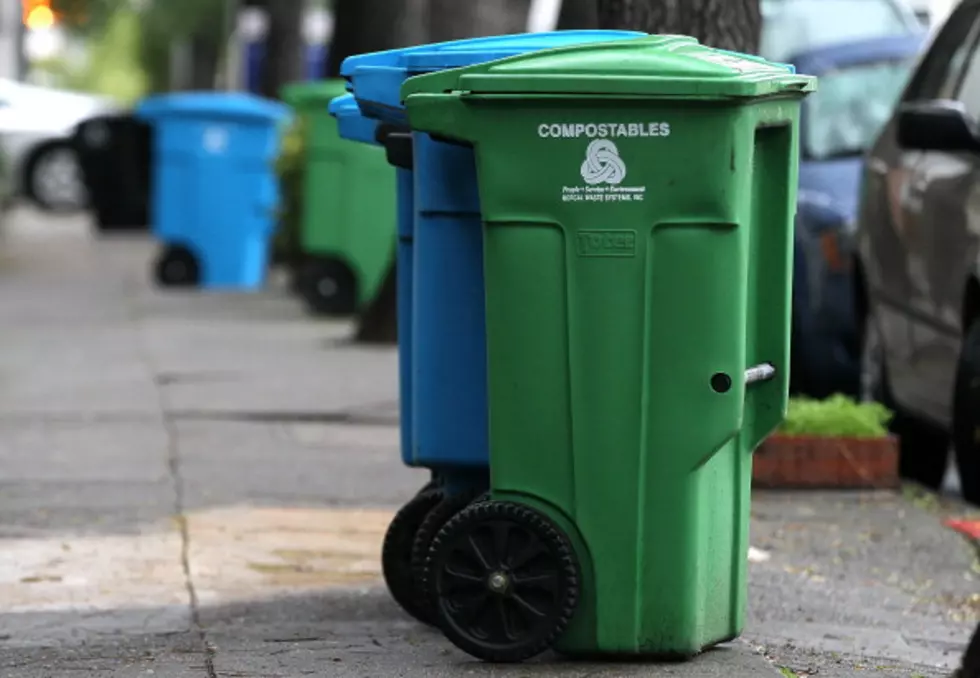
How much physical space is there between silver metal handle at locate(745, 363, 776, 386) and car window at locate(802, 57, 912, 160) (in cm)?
578

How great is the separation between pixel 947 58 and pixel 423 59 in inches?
147

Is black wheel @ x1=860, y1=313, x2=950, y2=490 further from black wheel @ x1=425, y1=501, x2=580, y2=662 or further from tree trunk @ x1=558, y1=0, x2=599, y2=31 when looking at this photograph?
black wheel @ x1=425, y1=501, x2=580, y2=662

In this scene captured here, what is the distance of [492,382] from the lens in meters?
5.37

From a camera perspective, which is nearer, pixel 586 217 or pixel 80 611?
pixel 586 217

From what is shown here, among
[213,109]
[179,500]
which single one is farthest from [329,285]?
[179,500]

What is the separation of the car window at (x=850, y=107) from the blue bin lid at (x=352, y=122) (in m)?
4.97

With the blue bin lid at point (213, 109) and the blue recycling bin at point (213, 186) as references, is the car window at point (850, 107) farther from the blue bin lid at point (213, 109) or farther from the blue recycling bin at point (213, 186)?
the blue bin lid at point (213, 109)

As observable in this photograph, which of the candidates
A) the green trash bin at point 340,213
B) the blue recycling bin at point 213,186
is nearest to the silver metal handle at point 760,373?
the green trash bin at point 340,213

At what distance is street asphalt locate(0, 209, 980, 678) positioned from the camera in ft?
18.8

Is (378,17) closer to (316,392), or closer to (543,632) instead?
(316,392)

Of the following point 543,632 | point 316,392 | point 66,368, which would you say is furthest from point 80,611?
point 66,368

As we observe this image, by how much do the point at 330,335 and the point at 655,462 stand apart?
9.72 meters

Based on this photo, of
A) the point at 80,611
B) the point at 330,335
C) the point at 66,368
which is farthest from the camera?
the point at 330,335

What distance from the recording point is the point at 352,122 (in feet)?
21.7
